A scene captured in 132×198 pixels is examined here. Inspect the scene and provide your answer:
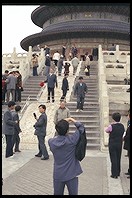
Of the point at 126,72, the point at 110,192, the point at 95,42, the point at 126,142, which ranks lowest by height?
the point at 110,192

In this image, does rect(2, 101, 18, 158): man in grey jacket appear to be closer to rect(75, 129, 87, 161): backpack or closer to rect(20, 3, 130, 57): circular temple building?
rect(75, 129, 87, 161): backpack

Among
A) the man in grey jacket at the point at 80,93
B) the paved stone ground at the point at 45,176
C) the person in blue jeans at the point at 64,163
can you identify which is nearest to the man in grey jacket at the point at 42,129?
the paved stone ground at the point at 45,176

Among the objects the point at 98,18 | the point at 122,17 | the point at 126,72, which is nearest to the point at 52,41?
the point at 98,18

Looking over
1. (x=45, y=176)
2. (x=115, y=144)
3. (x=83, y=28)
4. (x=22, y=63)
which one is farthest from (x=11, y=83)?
(x=83, y=28)

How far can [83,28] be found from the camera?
36219mm

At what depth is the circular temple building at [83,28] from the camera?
120 ft

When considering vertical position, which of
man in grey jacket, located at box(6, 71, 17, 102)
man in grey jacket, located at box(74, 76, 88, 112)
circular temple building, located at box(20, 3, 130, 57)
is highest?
circular temple building, located at box(20, 3, 130, 57)

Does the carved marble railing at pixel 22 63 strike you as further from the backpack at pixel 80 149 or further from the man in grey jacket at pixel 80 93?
the backpack at pixel 80 149

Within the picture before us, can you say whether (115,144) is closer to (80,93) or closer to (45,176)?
(45,176)

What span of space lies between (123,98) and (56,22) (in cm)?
2817

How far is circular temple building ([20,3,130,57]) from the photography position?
120 feet

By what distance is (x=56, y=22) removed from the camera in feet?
139

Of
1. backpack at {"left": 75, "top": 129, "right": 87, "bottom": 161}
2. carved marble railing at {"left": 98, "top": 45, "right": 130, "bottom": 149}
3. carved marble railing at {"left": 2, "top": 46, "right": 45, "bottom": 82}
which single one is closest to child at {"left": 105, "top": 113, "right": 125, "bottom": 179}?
backpack at {"left": 75, "top": 129, "right": 87, "bottom": 161}

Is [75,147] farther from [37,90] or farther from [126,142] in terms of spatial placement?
[37,90]
